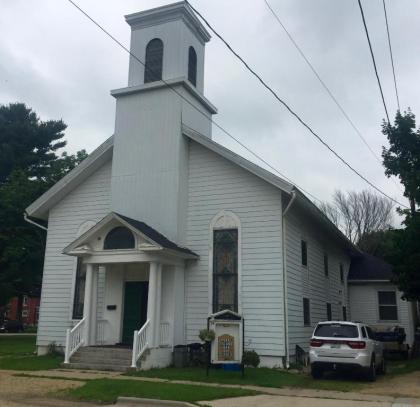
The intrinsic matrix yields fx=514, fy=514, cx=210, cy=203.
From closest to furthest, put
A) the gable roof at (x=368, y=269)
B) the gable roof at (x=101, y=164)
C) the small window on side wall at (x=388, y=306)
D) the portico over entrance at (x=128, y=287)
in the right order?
the portico over entrance at (x=128, y=287) < the gable roof at (x=101, y=164) < the small window on side wall at (x=388, y=306) < the gable roof at (x=368, y=269)

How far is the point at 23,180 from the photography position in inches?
1331

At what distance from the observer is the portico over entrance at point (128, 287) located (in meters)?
16.0

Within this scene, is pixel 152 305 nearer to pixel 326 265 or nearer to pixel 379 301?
pixel 326 265

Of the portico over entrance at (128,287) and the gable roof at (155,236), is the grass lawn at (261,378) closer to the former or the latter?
the portico over entrance at (128,287)

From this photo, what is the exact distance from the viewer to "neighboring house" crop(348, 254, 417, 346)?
85.9 feet

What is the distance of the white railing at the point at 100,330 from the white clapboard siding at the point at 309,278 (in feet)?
20.9

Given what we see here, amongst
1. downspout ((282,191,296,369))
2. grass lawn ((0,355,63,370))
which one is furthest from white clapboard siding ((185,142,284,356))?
grass lawn ((0,355,63,370))

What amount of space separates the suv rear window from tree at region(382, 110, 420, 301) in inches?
196

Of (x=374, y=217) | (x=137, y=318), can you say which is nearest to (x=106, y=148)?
(x=137, y=318)

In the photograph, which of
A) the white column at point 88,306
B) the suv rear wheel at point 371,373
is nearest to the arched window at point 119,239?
the white column at point 88,306

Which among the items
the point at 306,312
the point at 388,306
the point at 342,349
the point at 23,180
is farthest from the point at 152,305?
the point at 23,180

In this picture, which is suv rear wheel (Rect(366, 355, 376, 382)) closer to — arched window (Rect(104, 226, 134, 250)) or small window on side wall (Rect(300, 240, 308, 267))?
small window on side wall (Rect(300, 240, 308, 267))

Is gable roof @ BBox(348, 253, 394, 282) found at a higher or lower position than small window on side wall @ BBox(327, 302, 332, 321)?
higher

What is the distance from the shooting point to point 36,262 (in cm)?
3412
